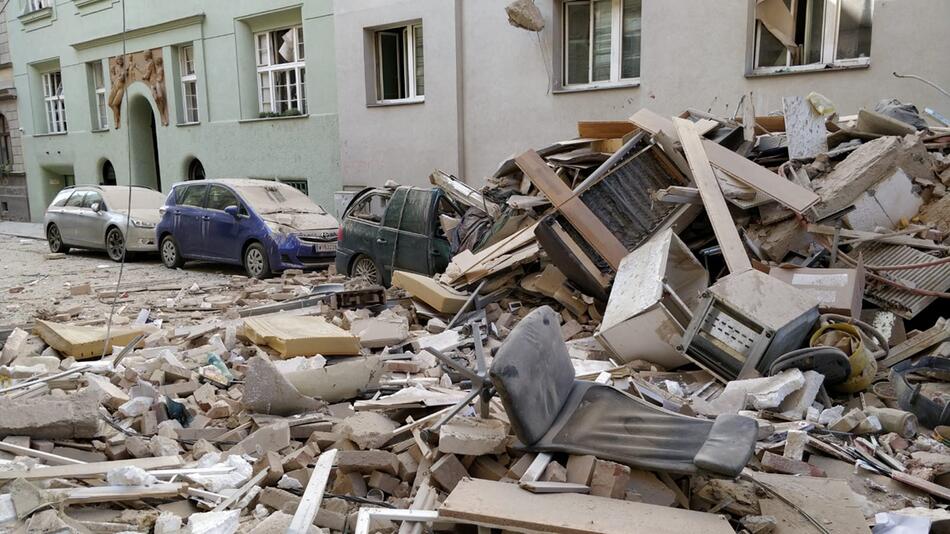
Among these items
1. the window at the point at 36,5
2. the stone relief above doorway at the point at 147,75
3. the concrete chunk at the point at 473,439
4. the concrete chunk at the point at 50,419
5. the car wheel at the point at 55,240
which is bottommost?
the car wheel at the point at 55,240

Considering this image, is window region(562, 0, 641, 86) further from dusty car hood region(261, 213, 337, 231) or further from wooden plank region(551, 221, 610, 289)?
wooden plank region(551, 221, 610, 289)

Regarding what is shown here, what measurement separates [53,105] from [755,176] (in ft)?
87.8

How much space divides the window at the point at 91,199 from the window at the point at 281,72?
15.5 ft

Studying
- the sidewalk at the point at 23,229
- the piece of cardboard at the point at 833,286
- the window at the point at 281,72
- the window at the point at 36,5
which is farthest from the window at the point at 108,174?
the piece of cardboard at the point at 833,286

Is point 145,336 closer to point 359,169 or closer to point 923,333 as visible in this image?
point 923,333

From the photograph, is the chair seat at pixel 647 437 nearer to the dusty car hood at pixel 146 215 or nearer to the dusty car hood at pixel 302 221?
the dusty car hood at pixel 302 221

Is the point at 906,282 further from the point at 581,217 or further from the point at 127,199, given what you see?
the point at 127,199

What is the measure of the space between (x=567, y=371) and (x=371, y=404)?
1.53 m

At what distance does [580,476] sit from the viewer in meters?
3.26

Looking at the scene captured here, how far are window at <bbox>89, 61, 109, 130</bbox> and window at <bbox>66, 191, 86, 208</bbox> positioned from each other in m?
8.66

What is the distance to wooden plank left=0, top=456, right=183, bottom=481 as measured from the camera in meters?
3.60

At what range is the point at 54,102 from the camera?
84.3 feet

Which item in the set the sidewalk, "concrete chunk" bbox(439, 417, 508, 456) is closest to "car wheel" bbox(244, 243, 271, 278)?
"concrete chunk" bbox(439, 417, 508, 456)

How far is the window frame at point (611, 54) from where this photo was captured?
38.2 feet
